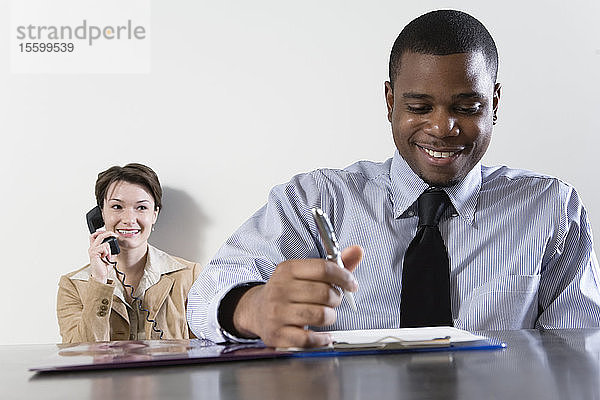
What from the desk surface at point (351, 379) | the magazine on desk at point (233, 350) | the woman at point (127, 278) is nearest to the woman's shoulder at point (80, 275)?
the woman at point (127, 278)

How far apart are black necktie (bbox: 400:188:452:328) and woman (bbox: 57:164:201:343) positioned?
1.58 meters

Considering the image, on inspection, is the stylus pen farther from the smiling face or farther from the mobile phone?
the mobile phone

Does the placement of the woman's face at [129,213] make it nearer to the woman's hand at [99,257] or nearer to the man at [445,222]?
the woman's hand at [99,257]

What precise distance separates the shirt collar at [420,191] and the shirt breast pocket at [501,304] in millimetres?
144

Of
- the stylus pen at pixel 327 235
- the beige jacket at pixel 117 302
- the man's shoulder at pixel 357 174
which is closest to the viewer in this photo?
the stylus pen at pixel 327 235

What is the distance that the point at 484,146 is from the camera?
62.5 inches

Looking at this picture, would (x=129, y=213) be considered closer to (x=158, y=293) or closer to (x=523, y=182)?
(x=158, y=293)

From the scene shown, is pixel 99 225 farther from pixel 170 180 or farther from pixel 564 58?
pixel 564 58

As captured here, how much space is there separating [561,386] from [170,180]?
2678 mm

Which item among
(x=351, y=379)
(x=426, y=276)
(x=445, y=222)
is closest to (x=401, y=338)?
(x=351, y=379)

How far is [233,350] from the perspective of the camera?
0.92 m

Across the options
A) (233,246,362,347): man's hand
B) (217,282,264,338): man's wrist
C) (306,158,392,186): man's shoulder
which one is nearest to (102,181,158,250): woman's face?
(306,158,392,186): man's shoulder

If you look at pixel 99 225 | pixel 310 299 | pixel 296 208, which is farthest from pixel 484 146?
pixel 99 225

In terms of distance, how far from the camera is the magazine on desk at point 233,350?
0.80 meters
